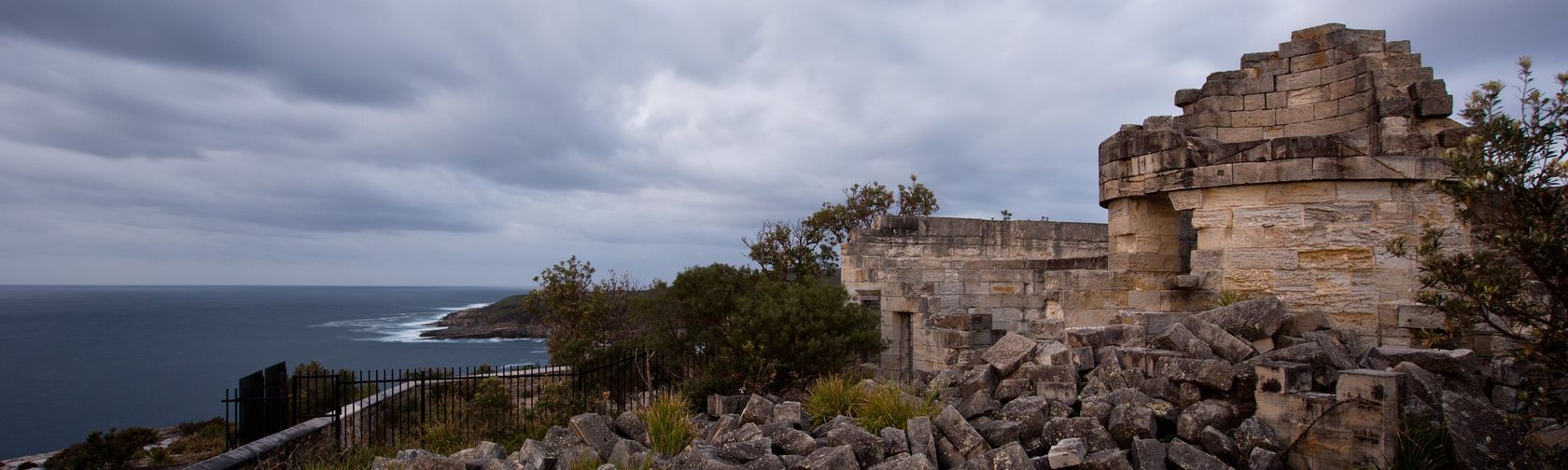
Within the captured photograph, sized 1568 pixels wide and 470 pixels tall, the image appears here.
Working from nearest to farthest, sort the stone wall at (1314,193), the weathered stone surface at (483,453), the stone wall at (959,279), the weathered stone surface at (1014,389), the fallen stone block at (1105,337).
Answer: the weathered stone surface at (483,453)
the weathered stone surface at (1014,389)
the fallen stone block at (1105,337)
the stone wall at (1314,193)
the stone wall at (959,279)

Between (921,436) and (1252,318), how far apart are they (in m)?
3.31

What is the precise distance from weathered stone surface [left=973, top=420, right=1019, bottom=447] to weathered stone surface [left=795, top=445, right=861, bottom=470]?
102 centimetres

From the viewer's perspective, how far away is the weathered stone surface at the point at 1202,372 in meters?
5.95

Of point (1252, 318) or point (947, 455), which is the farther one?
point (1252, 318)

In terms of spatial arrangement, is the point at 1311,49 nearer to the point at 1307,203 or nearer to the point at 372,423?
the point at 1307,203

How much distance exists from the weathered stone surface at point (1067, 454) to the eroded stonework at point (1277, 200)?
255 centimetres

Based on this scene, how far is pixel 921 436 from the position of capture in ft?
18.9

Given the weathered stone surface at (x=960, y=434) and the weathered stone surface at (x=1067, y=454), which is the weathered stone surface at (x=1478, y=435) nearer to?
the weathered stone surface at (x=1067, y=454)

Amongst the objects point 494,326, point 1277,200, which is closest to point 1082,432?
Answer: point 1277,200

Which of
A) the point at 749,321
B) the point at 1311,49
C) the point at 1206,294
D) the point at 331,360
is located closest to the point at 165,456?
the point at 749,321

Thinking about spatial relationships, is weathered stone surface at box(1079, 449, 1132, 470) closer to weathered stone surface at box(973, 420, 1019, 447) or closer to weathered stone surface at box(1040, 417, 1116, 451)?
weathered stone surface at box(1040, 417, 1116, 451)

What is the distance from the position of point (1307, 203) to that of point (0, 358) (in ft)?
248

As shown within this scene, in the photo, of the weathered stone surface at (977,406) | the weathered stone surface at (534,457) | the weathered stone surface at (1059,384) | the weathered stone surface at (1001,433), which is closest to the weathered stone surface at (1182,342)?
the weathered stone surface at (1059,384)

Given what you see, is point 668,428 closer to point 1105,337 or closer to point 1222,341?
point 1105,337
